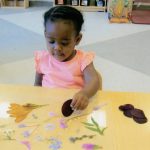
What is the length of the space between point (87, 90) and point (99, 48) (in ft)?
6.52

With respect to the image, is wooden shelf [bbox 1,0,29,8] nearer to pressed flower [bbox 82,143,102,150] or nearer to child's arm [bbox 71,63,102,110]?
child's arm [bbox 71,63,102,110]

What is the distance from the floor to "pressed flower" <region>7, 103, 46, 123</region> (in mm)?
1331

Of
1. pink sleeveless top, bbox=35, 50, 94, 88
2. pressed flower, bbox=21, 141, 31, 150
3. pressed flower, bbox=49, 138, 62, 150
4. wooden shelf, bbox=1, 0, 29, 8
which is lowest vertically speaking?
wooden shelf, bbox=1, 0, 29, 8

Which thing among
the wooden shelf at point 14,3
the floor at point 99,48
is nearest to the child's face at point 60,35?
the floor at point 99,48

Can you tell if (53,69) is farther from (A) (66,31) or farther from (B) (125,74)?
(B) (125,74)

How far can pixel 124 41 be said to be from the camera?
120 inches

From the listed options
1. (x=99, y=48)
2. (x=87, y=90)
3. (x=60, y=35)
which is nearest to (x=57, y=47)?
(x=60, y=35)

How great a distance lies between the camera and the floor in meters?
2.26

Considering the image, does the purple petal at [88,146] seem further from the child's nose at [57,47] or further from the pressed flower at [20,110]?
the child's nose at [57,47]

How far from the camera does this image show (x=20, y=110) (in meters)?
0.81

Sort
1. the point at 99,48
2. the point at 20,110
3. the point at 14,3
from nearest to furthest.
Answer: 1. the point at 20,110
2. the point at 99,48
3. the point at 14,3

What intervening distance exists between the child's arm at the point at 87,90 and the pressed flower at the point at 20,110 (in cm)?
11

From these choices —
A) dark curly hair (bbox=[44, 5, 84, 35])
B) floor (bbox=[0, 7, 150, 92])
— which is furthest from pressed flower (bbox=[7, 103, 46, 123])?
floor (bbox=[0, 7, 150, 92])

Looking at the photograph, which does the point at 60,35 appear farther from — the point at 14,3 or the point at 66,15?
the point at 14,3
